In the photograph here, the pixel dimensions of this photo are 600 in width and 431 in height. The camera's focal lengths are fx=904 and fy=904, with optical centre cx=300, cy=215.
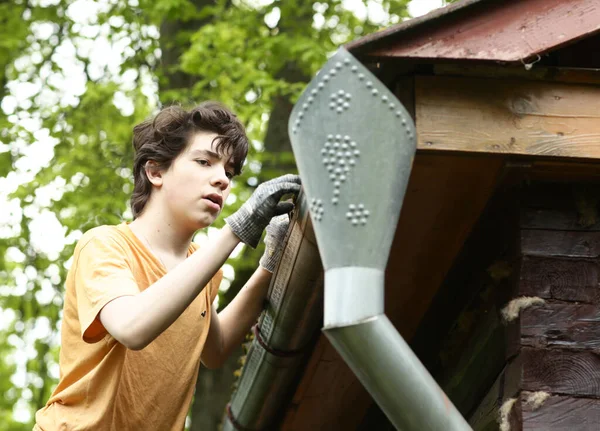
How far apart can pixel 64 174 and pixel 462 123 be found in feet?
21.7

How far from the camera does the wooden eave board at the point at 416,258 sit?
2373mm

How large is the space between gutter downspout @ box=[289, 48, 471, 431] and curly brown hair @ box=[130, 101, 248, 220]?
3.33 feet

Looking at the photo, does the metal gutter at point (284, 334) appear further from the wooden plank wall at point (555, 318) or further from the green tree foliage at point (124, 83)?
the green tree foliage at point (124, 83)

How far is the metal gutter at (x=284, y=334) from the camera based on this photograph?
2.58m

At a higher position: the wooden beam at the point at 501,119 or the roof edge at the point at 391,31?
the roof edge at the point at 391,31

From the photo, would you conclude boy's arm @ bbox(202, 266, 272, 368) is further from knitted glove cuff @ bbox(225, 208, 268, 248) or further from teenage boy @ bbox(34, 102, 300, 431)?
knitted glove cuff @ bbox(225, 208, 268, 248)

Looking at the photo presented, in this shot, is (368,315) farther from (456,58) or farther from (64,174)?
(64,174)

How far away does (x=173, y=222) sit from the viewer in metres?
3.06

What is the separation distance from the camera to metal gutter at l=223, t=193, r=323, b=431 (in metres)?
2.58

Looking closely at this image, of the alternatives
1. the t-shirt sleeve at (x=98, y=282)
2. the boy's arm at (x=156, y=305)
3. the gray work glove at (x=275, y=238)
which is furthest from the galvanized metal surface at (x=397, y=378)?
the gray work glove at (x=275, y=238)

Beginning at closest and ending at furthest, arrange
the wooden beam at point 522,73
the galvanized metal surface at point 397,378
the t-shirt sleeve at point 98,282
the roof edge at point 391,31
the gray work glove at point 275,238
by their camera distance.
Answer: the galvanized metal surface at point 397,378, the roof edge at point 391,31, the wooden beam at point 522,73, the t-shirt sleeve at point 98,282, the gray work glove at point 275,238

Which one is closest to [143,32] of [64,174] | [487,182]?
[64,174]

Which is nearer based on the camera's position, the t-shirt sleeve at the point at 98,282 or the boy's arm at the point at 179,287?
the boy's arm at the point at 179,287

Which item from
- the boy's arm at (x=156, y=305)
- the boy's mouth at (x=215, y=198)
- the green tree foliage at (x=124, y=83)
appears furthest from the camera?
the green tree foliage at (x=124, y=83)
